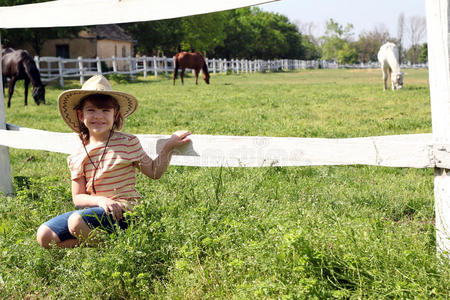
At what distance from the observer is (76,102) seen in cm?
330

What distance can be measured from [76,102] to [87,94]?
5.1 inches

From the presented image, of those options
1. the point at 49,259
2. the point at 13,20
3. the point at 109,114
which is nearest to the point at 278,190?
the point at 109,114

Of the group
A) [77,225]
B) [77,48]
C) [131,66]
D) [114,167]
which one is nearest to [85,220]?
[77,225]

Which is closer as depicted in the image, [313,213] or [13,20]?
[313,213]

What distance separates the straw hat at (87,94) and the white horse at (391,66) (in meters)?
16.0

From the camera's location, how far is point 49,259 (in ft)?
9.36

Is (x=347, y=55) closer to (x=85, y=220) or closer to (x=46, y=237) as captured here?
(x=85, y=220)

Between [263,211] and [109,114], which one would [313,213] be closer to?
[263,211]

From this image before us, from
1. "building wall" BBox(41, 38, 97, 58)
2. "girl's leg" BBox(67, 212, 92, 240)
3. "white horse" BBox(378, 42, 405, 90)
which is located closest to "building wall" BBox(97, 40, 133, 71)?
"building wall" BBox(41, 38, 97, 58)

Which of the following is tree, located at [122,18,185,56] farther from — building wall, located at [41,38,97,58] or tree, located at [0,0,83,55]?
tree, located at [0,0,83,55]

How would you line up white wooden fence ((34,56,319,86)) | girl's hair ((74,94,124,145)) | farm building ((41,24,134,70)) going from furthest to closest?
farm building ((41,24,134,70)) < white wooden fence ((34,56,319,86)) < girl's hair ((74,94,124,145))

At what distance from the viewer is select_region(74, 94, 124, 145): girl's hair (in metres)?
3.23

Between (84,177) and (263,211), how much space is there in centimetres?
117

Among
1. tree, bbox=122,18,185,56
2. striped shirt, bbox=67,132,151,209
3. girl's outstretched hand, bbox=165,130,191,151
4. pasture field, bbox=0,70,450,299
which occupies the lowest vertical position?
pasture field, bbox=0,70,450,299
